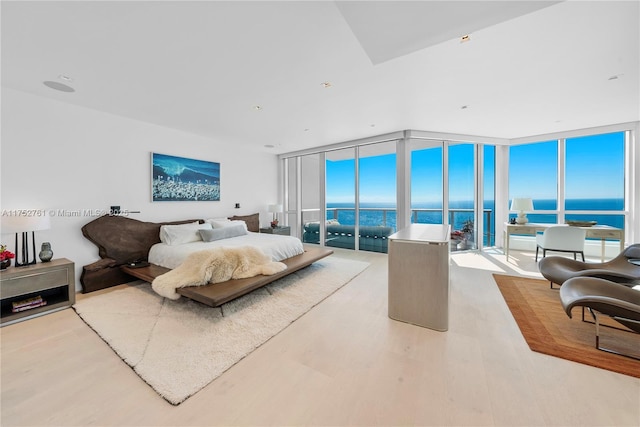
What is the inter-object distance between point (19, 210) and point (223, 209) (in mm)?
2874

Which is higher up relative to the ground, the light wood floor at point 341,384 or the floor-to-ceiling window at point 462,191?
the floor-to-ceiling window at point 462,191

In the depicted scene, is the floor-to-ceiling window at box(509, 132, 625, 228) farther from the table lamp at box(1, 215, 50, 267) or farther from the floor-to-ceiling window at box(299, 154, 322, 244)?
the table lamp at box(1, 215, 50, 267)

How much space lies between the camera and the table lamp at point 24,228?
245cm

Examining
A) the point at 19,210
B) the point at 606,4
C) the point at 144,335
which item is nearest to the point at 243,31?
the point at 606,4

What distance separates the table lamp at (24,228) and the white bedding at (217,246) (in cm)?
123

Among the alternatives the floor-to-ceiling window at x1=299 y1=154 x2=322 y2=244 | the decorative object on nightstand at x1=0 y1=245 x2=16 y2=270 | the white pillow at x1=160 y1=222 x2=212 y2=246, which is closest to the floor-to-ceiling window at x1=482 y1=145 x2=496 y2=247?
the floor-to-ceiling window at x1=299 y1=154 x2=322 y2=244

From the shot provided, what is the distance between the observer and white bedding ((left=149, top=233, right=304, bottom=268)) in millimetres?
3373

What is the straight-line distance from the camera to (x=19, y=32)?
187cm

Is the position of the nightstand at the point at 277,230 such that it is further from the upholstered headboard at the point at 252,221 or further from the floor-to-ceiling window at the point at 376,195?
the floor-to-ceiling window at the point at 376,195

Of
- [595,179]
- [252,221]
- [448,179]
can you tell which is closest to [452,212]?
[448,179]

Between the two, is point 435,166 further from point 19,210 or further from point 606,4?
point 19,210

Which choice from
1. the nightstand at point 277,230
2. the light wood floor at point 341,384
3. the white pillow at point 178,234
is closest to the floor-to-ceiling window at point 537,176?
the light wood floor at point 341,384

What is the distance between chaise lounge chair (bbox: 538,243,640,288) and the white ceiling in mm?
2145

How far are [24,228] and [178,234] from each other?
1.64 meters
